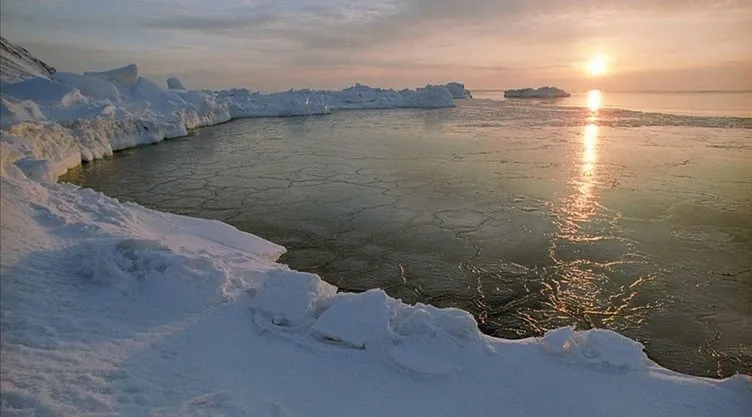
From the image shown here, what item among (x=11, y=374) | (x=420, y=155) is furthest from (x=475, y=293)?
(x=420, y=155)

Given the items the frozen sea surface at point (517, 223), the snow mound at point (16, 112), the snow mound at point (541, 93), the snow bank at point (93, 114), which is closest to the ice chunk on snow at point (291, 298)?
the frozen sea surface at point (517, 223)

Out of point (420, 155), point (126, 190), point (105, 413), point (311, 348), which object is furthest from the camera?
point (420, 155)

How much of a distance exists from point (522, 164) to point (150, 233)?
945cm

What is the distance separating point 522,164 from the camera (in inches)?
487

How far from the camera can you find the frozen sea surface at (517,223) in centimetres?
454

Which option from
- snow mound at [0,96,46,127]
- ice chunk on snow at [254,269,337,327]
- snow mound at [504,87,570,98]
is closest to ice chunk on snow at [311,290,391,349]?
ice chunk on snow at [254,269,337,327]

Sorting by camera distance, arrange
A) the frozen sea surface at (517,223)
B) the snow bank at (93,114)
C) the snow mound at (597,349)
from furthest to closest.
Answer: the snow bank at (93,114) < the frozen sea surface at (517,223) < the snow mound at (597,349)

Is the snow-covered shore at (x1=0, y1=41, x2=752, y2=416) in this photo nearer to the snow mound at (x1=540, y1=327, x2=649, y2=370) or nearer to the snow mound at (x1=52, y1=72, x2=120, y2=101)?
the snow mound at (x1=540, y1=327, x2=649, y2=370)

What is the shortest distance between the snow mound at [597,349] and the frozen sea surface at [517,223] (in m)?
0.78

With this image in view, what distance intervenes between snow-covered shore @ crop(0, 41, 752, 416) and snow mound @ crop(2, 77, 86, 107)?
1231 centimetres

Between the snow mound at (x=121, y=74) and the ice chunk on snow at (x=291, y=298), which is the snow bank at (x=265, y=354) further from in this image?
the snow mound at (x=121, y=74)

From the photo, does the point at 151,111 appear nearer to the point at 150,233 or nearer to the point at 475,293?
the point at 150,233

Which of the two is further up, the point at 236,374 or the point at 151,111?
the point at 151,111

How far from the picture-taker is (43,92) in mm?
14930
